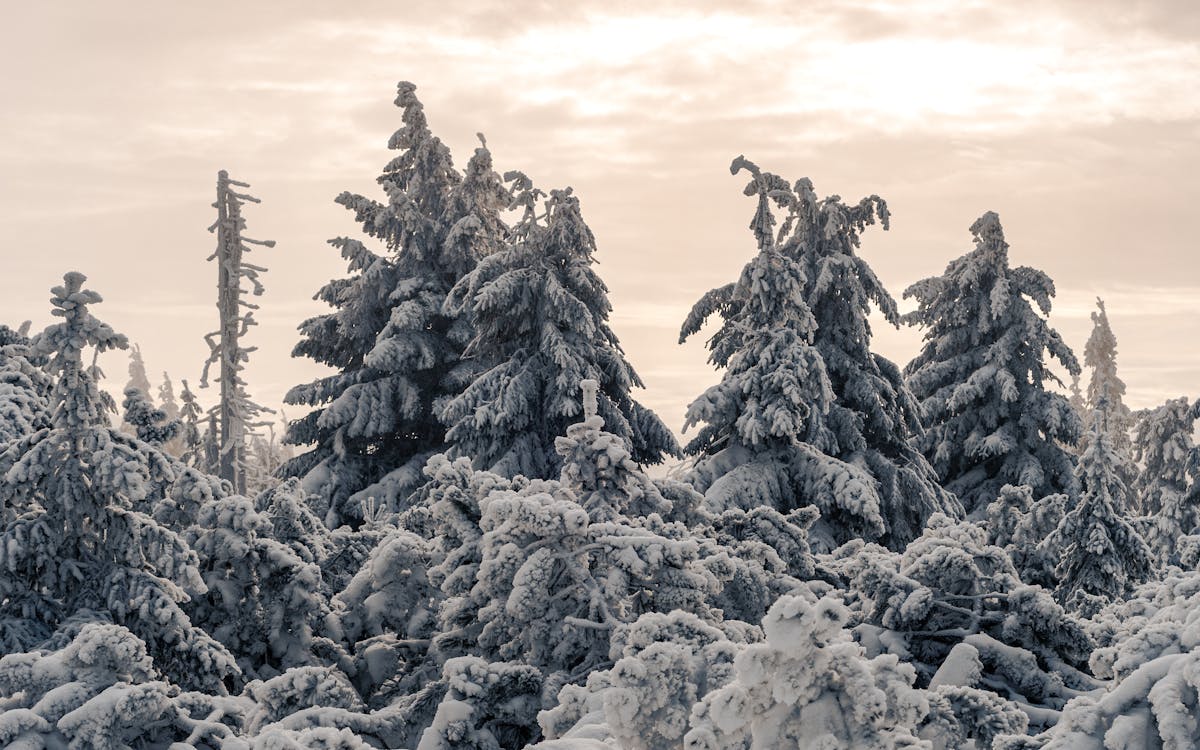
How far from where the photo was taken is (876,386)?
23.8 meters

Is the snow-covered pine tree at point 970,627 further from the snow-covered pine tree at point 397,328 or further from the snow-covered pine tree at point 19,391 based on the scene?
the snow-covered pine tree at point 397,328

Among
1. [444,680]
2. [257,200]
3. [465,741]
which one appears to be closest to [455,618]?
[444,680]

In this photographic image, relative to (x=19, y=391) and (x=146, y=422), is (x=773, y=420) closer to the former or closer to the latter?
(x=146, y=422)

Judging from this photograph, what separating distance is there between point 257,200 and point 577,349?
11.7 meters

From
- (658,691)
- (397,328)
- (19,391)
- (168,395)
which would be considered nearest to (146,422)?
(19,391)

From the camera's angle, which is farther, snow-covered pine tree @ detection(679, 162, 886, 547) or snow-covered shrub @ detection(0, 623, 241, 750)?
snow-covered pine tree @ detection(679, 162, 886, 547)

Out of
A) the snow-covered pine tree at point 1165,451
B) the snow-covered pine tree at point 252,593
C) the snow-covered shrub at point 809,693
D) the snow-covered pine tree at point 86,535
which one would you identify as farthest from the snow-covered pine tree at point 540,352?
the snow-covered shrub at point 809,693

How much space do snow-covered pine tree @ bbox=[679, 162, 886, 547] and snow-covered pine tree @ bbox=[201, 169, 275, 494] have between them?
42.7ft

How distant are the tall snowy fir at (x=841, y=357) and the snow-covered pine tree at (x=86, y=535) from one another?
41.6 ft

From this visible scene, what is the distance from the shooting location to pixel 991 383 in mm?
26922

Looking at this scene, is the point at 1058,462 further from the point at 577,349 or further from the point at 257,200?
the point at 257,200

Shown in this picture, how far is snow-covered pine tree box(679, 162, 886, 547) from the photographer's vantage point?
2033 centimetres

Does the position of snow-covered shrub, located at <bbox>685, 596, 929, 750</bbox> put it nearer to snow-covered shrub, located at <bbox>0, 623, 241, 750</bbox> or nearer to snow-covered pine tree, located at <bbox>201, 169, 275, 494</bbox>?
snow-covered shrub, located at <bbox>0, 623, 241, 750</bbox>

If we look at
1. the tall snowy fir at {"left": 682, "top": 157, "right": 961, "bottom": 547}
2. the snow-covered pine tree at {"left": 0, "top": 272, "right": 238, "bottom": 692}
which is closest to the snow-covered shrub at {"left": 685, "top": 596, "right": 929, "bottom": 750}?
the snow-covered pine tree at {"left": 0, "top": 272, "right": 238, "bottom": 692}
